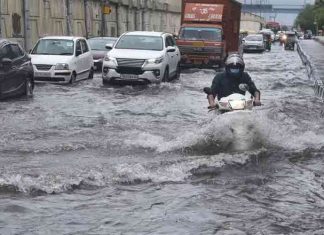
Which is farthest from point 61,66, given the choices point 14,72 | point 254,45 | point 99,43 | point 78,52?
point 254,45

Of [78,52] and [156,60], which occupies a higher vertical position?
[78,52]

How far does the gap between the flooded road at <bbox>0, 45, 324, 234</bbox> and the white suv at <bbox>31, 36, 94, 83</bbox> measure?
4.27 meters

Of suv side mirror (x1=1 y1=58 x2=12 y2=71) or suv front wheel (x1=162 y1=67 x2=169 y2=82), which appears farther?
suv front wheel (x1=162 y1=67 x2=169 y2=82)

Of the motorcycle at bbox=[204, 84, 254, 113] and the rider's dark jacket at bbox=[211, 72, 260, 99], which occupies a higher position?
the rider's dark jacket at bbox=[211, 72, 260, 99]

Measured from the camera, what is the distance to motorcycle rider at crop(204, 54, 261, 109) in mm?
8970

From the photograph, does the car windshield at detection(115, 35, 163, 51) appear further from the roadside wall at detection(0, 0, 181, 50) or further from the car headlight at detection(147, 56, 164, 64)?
the roadside wall at detection(0, 0, 181, 50)

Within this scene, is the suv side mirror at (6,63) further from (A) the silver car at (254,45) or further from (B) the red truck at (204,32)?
(A) the silver car at (254,45)

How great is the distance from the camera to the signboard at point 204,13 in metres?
28.7

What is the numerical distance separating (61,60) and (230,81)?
10265 mm

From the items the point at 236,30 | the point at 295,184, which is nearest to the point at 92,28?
the point at 236,30

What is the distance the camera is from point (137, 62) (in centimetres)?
1875

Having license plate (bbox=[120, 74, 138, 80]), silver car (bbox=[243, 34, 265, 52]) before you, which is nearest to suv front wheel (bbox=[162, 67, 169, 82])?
license plate (bbox=[120, 74, 138, 80])

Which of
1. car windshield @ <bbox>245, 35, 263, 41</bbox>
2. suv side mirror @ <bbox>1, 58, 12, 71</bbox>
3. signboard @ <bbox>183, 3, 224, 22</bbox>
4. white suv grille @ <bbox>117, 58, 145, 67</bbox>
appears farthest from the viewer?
car windshield @ <bbox>245, 35, 263, 41</bbox>

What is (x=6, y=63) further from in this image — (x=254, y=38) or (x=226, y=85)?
(x=254, y=38)
